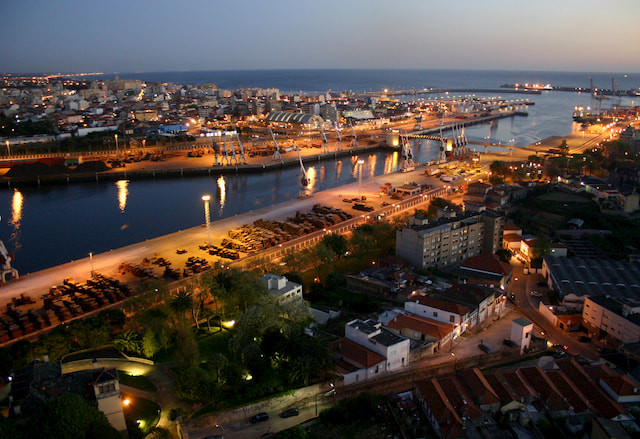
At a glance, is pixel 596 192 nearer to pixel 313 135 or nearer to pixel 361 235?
pixel 361 235

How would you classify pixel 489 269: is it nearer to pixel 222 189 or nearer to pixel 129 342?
pixel 129 342

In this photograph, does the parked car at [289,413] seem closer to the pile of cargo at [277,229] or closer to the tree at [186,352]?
the tree at [186,352]

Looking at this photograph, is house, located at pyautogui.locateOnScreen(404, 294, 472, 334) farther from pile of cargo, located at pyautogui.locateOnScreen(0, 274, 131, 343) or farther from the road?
pile of cargo, located at pyautogui.locateOnScreen(0, 274, 131, 343)

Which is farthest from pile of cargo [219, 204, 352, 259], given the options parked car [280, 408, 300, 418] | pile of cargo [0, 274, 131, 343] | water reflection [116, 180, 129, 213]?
parked car [280, 408, 300, 418]

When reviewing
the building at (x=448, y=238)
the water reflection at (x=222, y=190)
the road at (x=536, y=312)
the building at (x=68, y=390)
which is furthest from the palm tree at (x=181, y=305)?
the water reflection at (x=222, y=190)

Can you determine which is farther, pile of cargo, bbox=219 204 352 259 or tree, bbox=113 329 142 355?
pile of cargo, bbox=219 204 352 259

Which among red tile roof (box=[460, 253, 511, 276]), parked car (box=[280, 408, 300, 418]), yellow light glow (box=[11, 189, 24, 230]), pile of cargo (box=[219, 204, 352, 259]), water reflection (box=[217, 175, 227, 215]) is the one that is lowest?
parked car (box=[280, 408, 300, 418])
